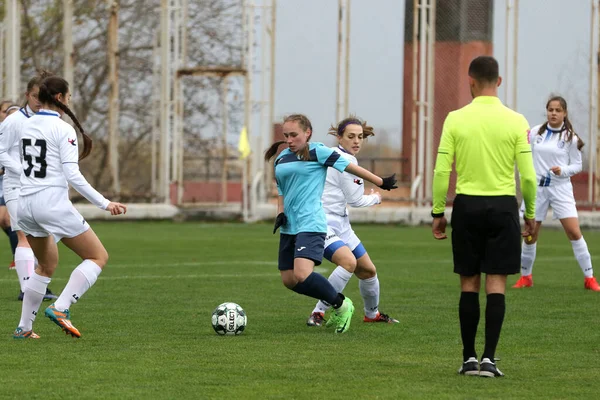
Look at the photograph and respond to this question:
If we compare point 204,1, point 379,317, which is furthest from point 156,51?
point 379,317

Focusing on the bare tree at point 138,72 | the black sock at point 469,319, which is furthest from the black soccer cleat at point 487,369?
the bare tree at point 138,72

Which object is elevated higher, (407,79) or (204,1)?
(204,1)

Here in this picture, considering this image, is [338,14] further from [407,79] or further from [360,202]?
[360,202]

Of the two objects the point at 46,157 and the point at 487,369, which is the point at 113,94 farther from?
the point at 487,369

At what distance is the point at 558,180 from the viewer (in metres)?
13.0

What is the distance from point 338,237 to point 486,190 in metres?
2.89

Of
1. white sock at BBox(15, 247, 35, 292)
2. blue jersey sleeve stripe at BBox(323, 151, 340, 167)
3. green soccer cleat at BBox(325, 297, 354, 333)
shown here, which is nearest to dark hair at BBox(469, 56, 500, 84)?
blue jersey sleeve stripe at BBox(323, 151, 340, 167)

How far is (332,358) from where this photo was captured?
735 centimetres

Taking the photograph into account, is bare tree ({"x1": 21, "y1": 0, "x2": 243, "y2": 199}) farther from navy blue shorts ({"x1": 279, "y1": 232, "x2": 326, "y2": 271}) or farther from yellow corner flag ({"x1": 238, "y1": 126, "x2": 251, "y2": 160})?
navy blue shorts ({"x1": 279, "y1": 232, "x2": 326, "y2": 271})

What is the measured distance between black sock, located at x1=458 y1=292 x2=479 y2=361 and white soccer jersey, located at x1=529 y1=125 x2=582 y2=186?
20.8ft

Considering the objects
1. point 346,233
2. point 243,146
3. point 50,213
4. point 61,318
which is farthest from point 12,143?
point 243,146

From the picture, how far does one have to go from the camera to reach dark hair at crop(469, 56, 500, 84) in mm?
6590

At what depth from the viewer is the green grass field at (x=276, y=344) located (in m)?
6.25

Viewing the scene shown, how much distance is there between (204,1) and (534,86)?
8740mm
